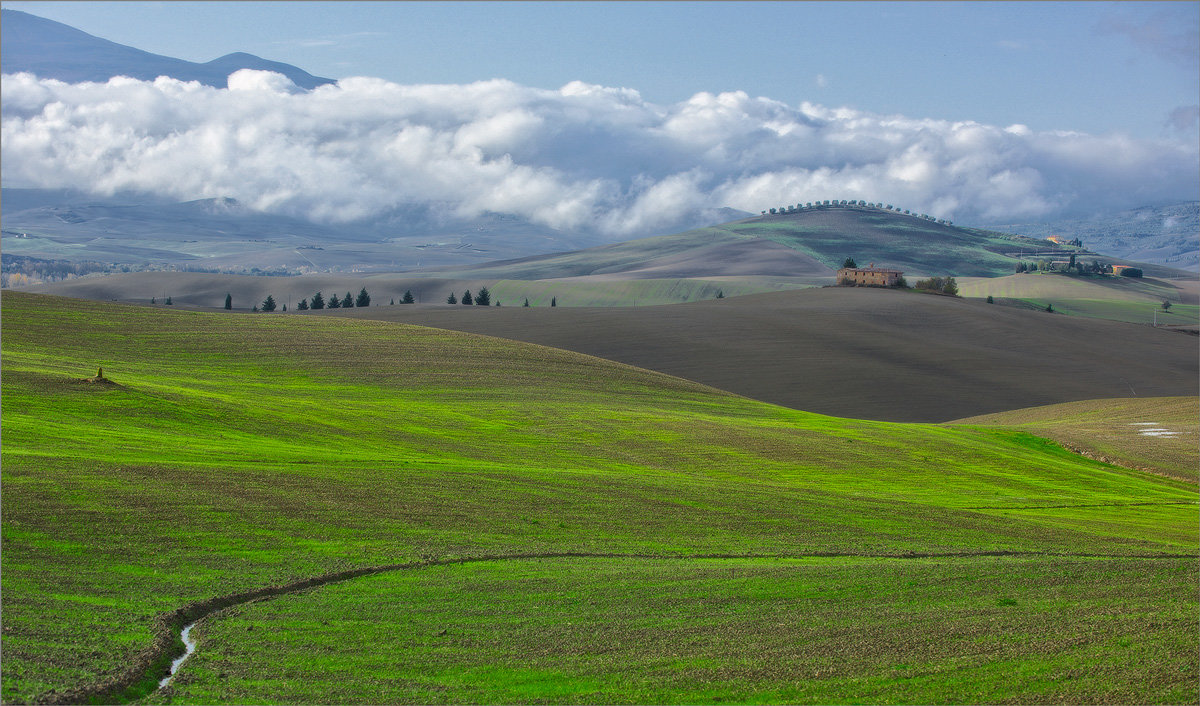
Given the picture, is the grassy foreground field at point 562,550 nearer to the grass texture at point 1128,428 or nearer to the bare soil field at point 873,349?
the grass texture at point 1128,428

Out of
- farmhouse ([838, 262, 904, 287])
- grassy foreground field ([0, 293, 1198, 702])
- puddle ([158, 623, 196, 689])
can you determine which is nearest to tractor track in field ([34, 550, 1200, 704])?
puddle ([158, 623, 196, 689])

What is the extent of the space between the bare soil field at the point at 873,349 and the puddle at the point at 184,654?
70.3 meters

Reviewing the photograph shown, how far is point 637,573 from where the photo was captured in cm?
2491

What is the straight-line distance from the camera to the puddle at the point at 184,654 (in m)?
16.6

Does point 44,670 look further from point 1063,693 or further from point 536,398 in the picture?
point 536,398

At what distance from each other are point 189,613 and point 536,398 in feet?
139

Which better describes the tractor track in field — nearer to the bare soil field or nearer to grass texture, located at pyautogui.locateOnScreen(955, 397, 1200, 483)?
grass texture, located at pyautogui.locateOnScreen(955, 397, 1200, 483)

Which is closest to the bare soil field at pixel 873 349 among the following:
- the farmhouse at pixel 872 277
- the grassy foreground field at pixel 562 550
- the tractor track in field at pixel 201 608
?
the grassy foreground field at pixel 562 550

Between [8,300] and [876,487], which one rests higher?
[8,300]

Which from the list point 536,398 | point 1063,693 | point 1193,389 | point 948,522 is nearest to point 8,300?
point 536,398

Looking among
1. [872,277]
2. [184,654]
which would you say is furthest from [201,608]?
[872,277]

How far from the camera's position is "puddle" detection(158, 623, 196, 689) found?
1663 centimetres

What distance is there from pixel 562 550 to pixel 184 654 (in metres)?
11.2

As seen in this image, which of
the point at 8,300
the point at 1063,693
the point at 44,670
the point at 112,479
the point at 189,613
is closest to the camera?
the point at 44,670
